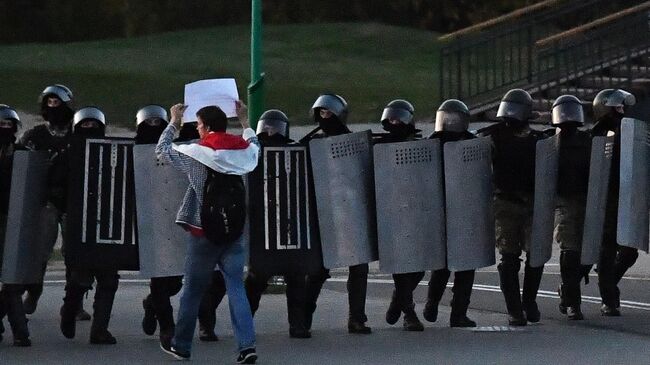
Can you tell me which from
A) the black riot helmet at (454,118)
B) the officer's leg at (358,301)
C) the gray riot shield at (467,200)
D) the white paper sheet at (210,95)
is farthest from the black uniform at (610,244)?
the white paper sheet at (210,95)

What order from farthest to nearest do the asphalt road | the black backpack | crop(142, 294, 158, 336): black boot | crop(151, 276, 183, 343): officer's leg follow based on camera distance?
1. crop(142, 294, 158, 336): black boot
2. crop(151, 276, 183, 343): officer's leg
3. the asphalt road
4. the black backpack

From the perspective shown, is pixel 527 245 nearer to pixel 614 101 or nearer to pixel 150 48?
pixel 614 101

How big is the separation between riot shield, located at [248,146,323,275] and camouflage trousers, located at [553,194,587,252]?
6.53ft

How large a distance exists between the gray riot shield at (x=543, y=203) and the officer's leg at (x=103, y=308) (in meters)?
3.07

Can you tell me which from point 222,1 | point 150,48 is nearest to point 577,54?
point 150,48

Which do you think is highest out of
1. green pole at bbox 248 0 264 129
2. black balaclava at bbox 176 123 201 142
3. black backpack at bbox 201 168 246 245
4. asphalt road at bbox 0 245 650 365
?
green pole at bbox 248 0 264 129

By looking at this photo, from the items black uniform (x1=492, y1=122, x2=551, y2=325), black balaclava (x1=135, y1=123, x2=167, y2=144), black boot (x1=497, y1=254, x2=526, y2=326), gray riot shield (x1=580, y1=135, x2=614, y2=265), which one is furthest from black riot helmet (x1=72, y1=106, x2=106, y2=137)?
gray riot shield (x1=580, y1=135, x2=614, y2=265)

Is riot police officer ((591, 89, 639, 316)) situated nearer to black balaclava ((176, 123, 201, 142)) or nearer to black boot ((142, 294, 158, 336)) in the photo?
black balaclava ((176, 123, 201, 142))

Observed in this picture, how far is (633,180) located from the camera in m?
12.8

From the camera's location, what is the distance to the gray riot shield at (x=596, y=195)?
42.6 ft

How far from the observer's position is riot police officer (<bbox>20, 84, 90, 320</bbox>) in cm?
1197

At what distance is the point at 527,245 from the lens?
13.1 m

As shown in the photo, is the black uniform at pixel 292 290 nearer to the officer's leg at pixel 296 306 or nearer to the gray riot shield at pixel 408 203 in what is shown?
the officer's leg at pixel 296 306

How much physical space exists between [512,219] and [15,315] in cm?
362
